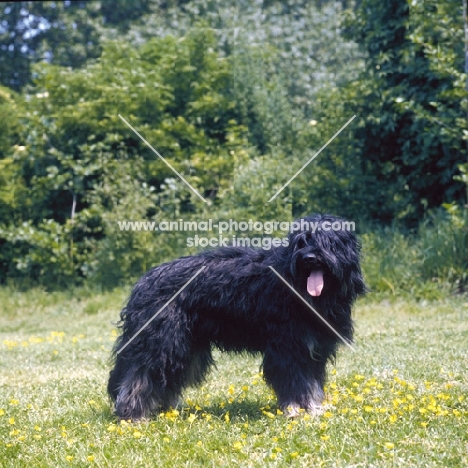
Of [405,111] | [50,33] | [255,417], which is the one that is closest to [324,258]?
[255,417]

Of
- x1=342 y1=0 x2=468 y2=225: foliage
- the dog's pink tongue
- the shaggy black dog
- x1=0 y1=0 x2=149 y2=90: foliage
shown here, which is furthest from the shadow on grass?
x1=0 y1=0 x2=149 y2=90: foliage

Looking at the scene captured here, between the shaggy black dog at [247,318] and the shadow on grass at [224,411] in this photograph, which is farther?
the shadow on grass at [224,411]

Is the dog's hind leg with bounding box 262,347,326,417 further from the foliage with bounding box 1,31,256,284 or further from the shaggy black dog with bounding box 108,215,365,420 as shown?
the foliage with bounding box 1,31,256,284

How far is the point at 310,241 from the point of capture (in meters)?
5.38

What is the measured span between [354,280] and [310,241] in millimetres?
467

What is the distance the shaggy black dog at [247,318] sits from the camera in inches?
214

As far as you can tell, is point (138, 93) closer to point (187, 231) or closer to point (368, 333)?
point (187, 231)

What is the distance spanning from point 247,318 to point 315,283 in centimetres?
59

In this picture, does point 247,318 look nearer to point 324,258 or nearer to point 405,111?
point 324,258

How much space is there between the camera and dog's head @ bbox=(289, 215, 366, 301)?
5332 mm

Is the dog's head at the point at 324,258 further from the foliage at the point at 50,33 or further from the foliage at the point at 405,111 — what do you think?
the foliage at the point at 50,33

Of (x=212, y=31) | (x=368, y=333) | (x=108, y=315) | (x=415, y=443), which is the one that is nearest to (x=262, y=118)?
(x=212, y=31)

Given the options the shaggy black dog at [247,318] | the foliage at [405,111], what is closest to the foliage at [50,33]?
the foliage at [405,111]

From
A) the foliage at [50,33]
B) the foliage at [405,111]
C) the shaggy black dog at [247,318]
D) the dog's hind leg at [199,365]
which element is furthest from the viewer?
the foliage at [50,33]
